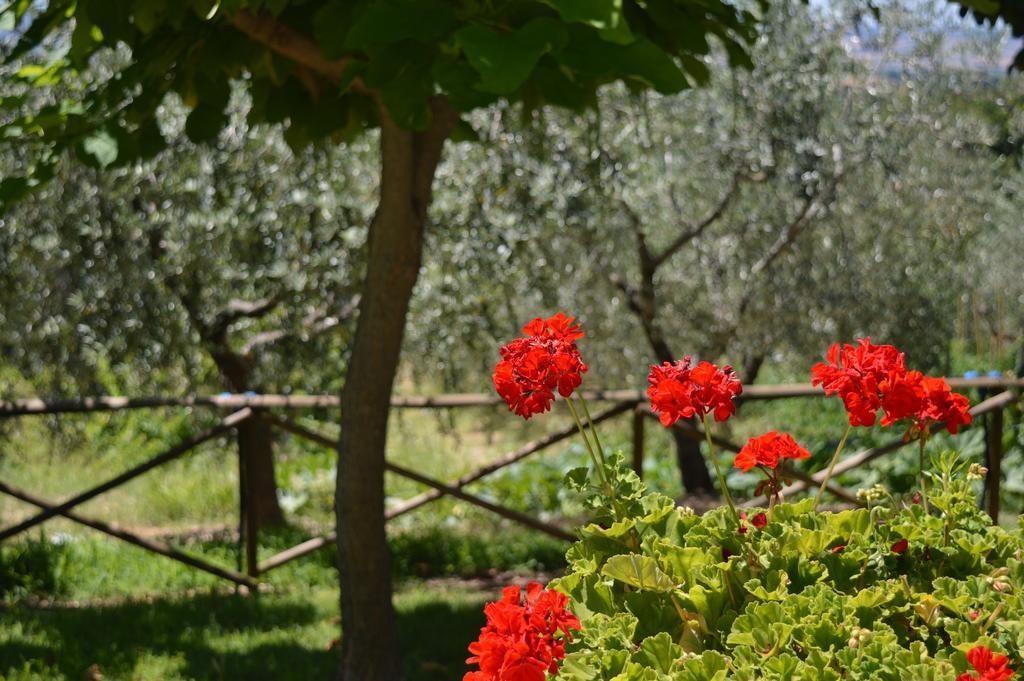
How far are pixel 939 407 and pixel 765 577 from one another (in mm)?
470

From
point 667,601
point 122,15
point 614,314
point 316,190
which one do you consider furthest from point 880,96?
point 667,601

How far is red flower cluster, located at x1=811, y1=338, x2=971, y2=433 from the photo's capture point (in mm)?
1737

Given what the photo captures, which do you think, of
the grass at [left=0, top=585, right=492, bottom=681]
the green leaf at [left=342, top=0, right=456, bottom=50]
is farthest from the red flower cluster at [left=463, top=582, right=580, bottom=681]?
the grass at [left=0, top=585, right=492, bottom=681]

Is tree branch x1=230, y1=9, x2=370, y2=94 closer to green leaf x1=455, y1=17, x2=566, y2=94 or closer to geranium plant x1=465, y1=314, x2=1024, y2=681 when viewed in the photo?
green leaf x1=455, y1=17, x2=566, y2=94

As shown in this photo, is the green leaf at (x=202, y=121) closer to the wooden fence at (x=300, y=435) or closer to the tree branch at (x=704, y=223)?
the wooden fence at (x=300, y=435)

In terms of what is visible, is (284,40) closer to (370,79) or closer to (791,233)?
(370,79)

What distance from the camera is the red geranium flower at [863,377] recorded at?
5.69 ft

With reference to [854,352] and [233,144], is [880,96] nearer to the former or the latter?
[233,144]

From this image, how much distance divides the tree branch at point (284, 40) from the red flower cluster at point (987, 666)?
2.47m

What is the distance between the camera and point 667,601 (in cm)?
166

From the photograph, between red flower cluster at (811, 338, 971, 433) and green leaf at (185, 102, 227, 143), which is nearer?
red flower cluster at (811, 338, 971, 433)

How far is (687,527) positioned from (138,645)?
3.45 meters

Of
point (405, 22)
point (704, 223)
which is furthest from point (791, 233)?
point (405, 22)

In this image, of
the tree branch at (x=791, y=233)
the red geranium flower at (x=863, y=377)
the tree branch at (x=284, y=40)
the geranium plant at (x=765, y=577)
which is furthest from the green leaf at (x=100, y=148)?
the tree branch at (x=791, y=233)
